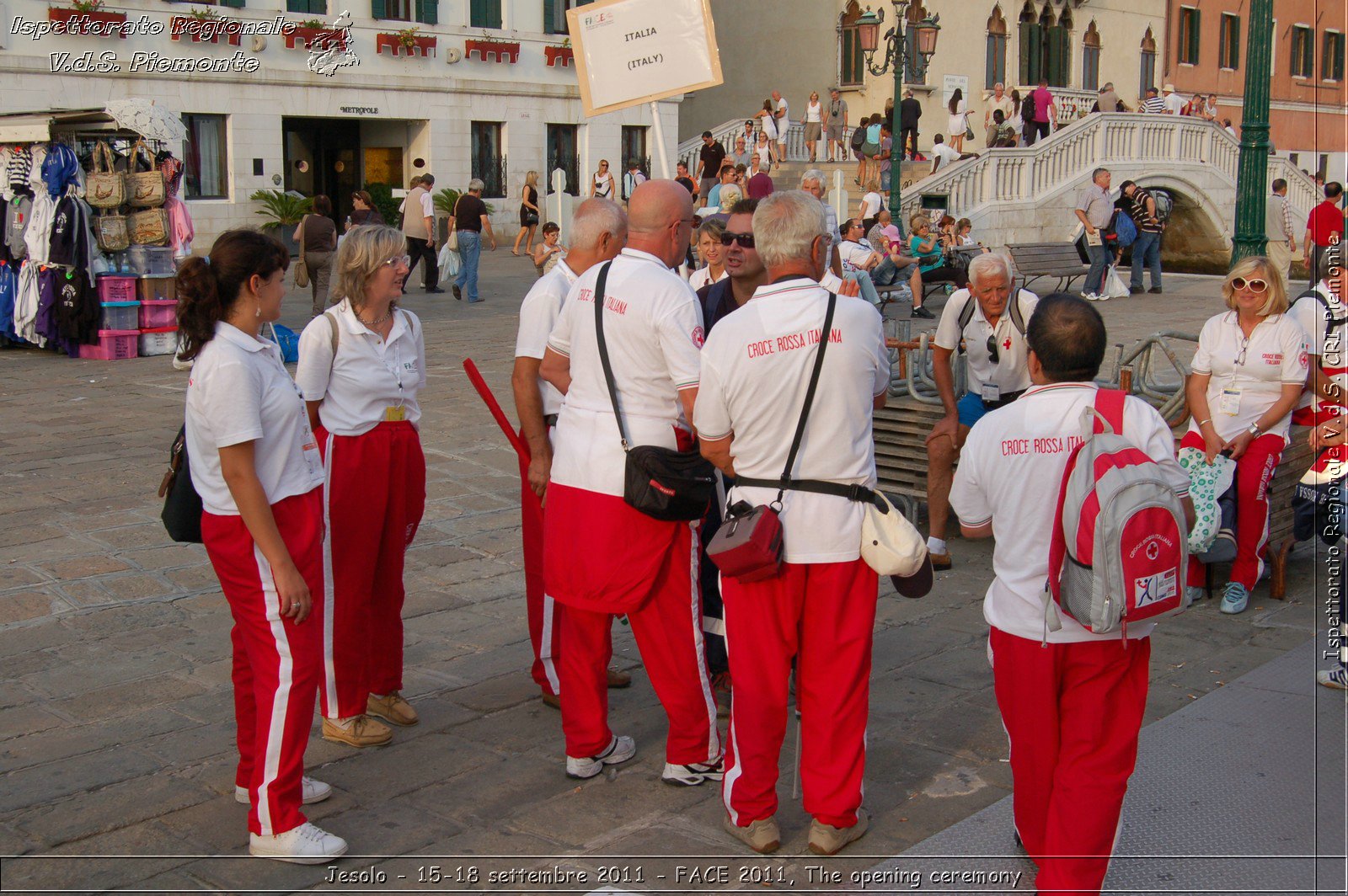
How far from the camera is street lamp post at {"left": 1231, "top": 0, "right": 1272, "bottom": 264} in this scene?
9.23 m

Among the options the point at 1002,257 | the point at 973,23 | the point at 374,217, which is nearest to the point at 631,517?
the point at 1002,257

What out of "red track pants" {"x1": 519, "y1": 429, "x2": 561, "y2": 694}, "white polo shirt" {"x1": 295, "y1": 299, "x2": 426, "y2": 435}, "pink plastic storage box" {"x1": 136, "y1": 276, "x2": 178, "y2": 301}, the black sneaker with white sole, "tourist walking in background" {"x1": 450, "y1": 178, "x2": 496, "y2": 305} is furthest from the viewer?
"tourist walking in background" {"x1": 450, "y1": 178, "x2": 496, "y2": 305}

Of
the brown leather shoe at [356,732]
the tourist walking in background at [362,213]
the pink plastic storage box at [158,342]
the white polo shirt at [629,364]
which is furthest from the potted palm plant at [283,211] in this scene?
the white polo shirt at [629,364]

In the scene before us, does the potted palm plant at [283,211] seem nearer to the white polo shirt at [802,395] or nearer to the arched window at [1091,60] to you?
the white polo shirt at [802,395]

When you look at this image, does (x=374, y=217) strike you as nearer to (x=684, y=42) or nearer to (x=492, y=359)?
(x=492, y=359)

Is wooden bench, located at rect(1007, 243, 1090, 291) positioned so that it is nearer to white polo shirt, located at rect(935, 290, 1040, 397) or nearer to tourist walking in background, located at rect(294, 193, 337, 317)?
tourist walking in background, located at rect(294, 193, 337, 317)

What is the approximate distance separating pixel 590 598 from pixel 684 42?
3218 millimetres

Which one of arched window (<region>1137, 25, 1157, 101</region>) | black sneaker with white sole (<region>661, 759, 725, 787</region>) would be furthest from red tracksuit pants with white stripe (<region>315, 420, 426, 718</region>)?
arched window (<region>1137, 25, 1157, 101</region>)

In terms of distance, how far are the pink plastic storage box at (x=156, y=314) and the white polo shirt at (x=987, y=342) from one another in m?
9.87

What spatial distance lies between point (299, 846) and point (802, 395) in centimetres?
191

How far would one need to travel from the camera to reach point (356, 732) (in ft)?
15.1

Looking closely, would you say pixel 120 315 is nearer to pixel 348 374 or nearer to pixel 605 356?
pixel 348 374

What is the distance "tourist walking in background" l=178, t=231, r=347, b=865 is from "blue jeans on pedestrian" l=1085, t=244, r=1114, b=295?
17.7 meters

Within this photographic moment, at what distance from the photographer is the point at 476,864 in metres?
3.74
